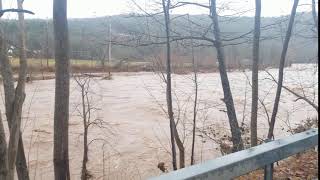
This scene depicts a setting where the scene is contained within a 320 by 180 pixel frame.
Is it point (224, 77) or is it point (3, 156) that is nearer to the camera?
point (3, 156)

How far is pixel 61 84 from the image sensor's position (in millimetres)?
7047

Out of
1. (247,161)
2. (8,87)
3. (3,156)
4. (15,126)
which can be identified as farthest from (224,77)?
(247,161)

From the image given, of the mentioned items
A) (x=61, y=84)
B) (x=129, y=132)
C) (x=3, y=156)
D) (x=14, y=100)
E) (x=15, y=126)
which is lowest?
(x=129, y=132)

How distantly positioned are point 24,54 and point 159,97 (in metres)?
22.2

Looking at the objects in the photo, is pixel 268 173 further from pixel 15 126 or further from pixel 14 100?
pixel 15 126

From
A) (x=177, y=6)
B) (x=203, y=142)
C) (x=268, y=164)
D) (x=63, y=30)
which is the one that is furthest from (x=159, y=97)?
(x=268, y=164)

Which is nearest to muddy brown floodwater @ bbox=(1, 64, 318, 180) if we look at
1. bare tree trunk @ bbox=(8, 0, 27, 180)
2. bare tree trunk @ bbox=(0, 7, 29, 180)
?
bare tree trunk @ bbox=(0, 7, 29, 180)

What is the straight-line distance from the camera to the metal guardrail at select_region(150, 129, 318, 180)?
2.40 meters

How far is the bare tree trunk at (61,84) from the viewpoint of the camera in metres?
6.79

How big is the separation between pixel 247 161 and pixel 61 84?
188 inches

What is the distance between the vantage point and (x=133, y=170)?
1413 cm

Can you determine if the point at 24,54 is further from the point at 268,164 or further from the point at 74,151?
the point at 74,151

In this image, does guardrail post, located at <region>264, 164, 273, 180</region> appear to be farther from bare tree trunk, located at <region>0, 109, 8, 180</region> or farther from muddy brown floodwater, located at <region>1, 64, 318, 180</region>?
muddy brown floodwater, located at <region>1, 64, 318, 180</region>

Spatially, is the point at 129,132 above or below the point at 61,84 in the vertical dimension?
below
